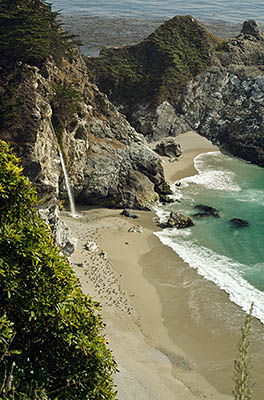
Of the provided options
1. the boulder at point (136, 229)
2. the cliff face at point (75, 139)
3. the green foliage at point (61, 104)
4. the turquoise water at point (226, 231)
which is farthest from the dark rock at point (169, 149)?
the boulder at point (136, 229)

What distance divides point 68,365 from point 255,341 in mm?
14785

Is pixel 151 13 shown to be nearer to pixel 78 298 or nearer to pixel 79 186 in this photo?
pixel 79 186

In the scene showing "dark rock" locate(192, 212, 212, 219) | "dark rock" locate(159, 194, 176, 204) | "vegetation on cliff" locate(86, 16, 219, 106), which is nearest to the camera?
"dark rock" locate(192, 212, 212, 219)

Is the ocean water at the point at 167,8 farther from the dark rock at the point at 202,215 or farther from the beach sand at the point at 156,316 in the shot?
the beach sand at the point at 156,316

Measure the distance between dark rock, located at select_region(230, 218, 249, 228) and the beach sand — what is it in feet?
21.8

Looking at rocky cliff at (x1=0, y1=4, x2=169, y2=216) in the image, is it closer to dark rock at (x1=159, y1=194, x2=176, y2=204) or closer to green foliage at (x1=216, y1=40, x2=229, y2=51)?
dark rock at (x1=159, y1=194, x2=176, y2=204)

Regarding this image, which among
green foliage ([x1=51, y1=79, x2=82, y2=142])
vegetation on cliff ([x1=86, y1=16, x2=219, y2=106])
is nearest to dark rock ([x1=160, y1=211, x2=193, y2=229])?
green foliage ([x1=51, y1=79, x2=82, y2=142])

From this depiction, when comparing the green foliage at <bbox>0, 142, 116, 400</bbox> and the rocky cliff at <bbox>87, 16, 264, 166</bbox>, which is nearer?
the green foliage at <bbox>0, 142, 116, 400</bbox>

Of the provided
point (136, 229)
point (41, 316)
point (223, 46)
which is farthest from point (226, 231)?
point (223, 46)

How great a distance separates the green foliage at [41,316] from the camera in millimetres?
10055

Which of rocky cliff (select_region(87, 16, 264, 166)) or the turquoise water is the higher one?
rocky cliff (select_region(87, 16, 264, 166))

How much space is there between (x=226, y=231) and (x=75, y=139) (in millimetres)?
15326

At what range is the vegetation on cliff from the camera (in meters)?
63.8

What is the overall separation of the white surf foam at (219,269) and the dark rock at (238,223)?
16.1 ft
